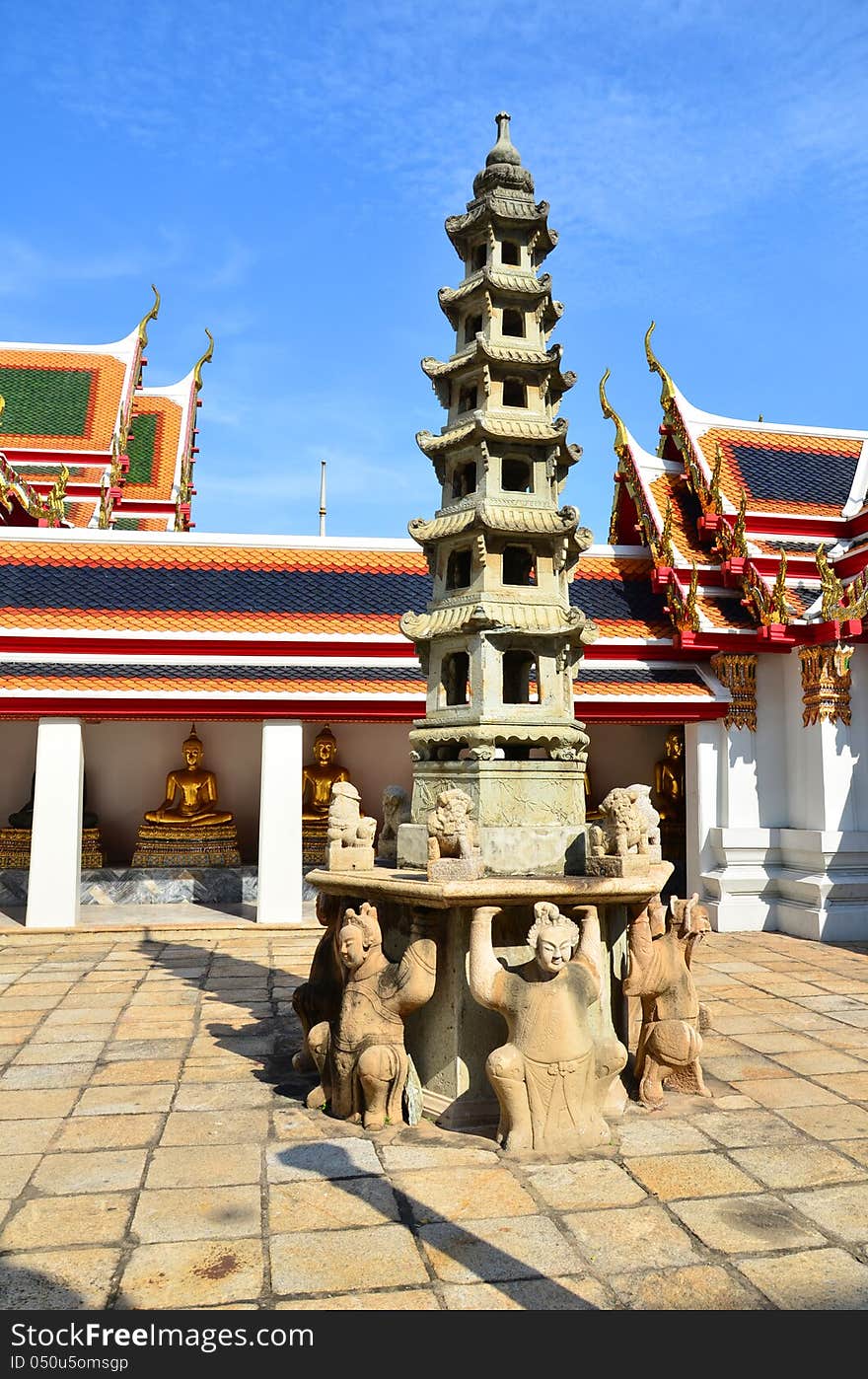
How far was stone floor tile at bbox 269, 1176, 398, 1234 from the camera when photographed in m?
4.72

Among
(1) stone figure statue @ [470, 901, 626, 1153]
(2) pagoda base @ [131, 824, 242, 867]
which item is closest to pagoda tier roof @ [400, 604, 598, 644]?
(1) stone figure statue @ [470, 901, 626, 1153]

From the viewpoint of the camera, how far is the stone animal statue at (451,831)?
20.6ft

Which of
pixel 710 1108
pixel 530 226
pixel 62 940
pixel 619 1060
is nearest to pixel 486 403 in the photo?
pixel 530 226

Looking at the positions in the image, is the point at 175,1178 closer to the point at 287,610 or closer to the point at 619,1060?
the point at 619,1060

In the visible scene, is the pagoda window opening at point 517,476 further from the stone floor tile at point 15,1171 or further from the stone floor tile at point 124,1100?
the stone floor tile at point 15,1171

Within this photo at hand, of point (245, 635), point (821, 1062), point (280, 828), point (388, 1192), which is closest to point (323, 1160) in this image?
point (388, 1192)

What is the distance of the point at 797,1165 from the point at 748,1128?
572 mm

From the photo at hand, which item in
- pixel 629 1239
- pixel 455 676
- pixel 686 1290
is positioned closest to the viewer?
pixel 686 1290

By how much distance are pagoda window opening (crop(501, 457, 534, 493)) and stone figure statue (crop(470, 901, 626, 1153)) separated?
3.43 m

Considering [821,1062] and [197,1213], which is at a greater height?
[821,1062]

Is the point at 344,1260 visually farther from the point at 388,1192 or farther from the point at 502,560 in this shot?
the point at 502,560

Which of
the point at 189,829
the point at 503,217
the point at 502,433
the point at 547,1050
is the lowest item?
the point at 547,1050

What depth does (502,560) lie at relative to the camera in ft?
24.7

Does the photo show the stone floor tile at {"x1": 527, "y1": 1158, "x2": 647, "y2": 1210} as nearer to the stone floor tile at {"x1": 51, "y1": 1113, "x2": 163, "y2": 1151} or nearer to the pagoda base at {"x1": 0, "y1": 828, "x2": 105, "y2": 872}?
the stone floor tile at {"x1": 51, "y1": 1113, "x2": 163, "y2": 1151}
